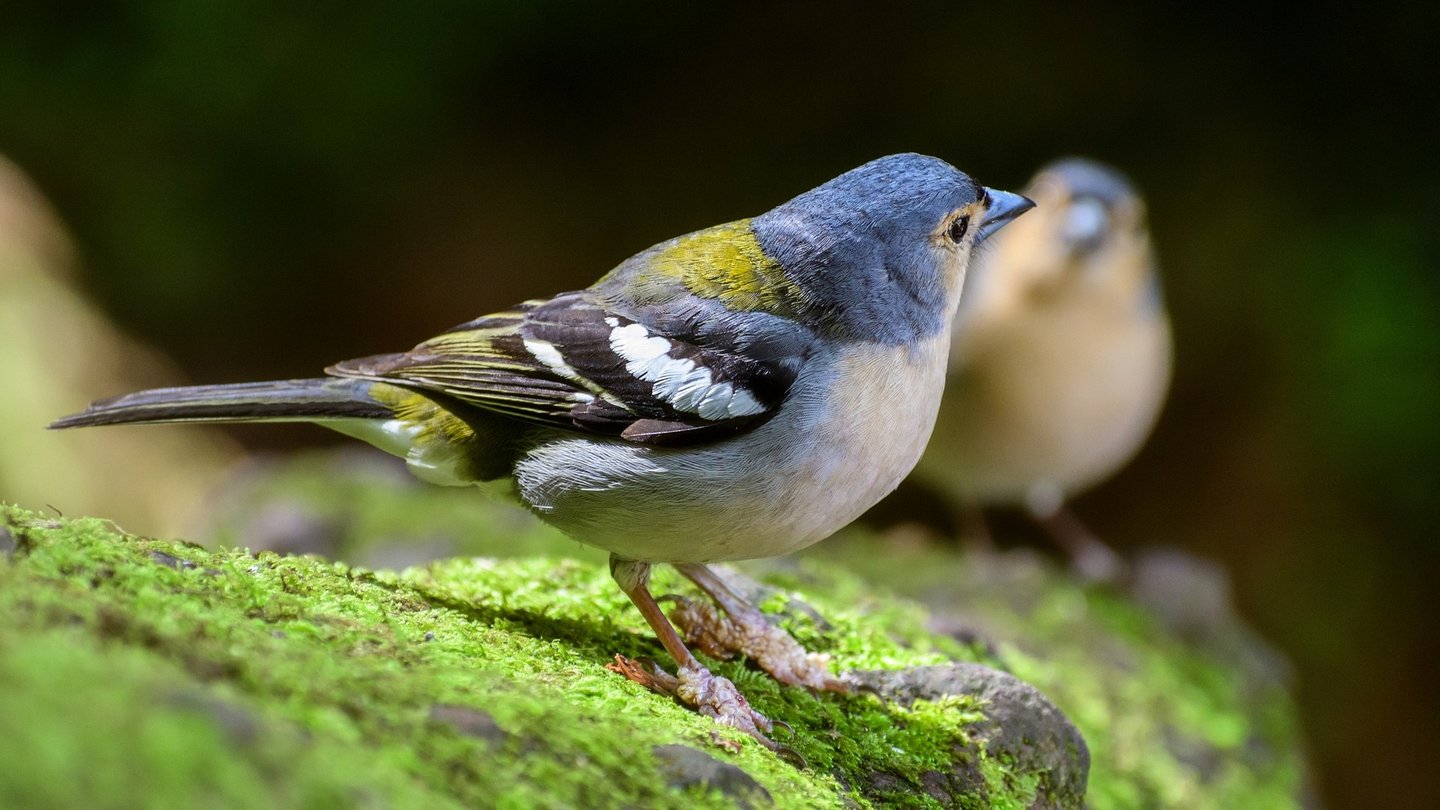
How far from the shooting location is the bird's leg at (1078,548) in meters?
6.84

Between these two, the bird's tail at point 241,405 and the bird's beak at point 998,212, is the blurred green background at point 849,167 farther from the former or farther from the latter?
the bird's tail at point 241,405

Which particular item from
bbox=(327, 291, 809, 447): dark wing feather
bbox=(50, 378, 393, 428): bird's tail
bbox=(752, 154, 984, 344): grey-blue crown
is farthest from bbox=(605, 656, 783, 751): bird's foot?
bbox=(50, 378, 393, 428): bird's tail

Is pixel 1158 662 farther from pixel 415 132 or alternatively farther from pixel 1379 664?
pixel 415 132

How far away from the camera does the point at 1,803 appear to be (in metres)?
1.43

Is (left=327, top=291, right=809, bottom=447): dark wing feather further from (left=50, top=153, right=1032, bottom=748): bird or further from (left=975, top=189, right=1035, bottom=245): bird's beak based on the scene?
(left=975, top=189, right=1035, bottom=245): bird's beak

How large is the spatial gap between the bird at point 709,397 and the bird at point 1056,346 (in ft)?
8.71

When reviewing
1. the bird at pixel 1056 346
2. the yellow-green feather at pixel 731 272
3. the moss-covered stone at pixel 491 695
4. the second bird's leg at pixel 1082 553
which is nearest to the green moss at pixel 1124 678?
the moss-covered stone at pixel 491 695

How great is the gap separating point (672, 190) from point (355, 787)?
9.07 metres

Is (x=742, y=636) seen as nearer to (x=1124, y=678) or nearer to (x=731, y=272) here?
(x=731, y=272)

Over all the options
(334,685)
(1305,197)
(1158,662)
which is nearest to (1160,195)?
Answer: (1305,197)

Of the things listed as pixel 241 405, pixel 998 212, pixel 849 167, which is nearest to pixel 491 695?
pixel 241 405

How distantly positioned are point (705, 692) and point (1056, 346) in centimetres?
380

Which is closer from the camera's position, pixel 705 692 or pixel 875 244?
pixel 705 692

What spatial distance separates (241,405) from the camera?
3279 millimetres
